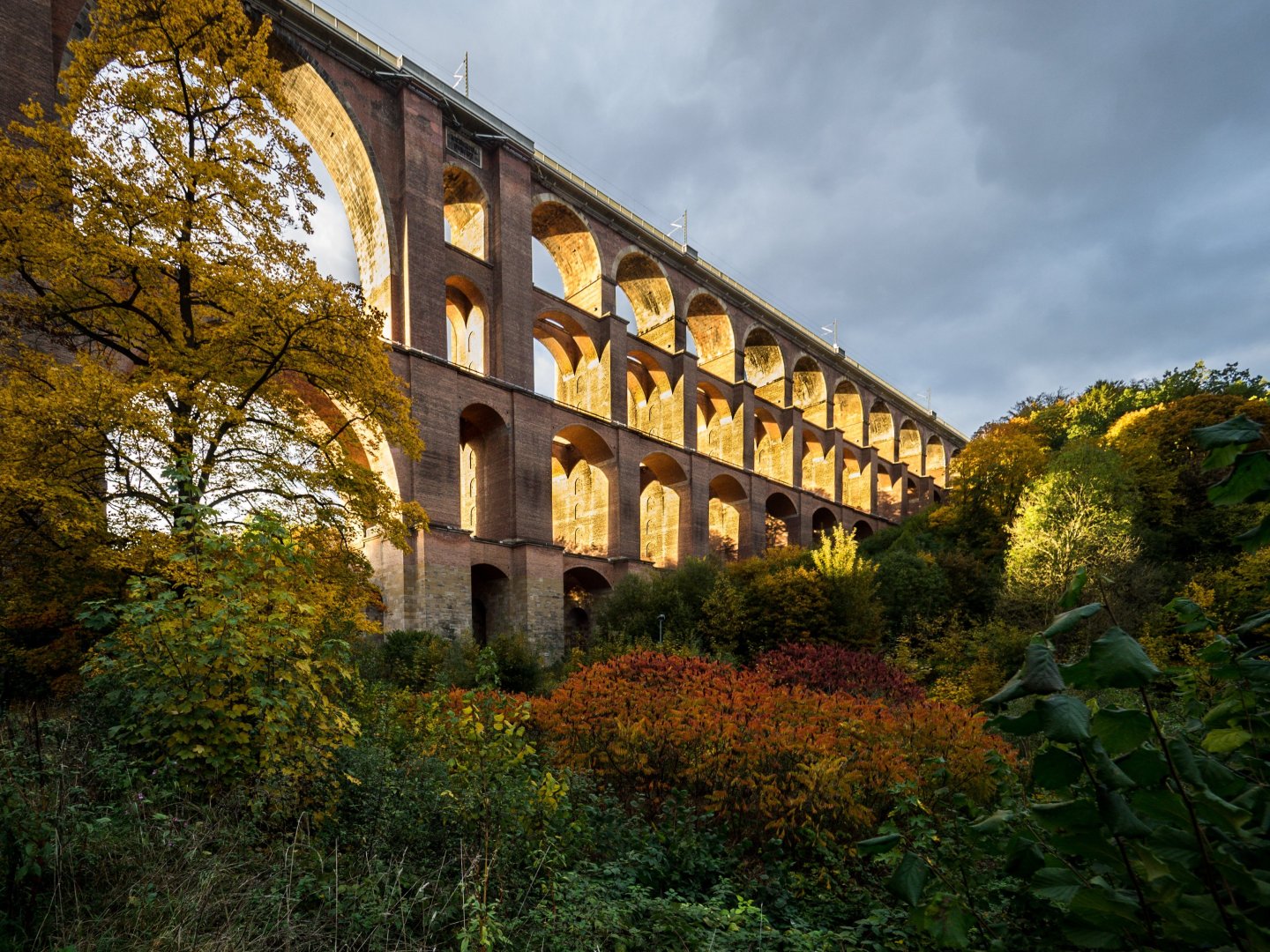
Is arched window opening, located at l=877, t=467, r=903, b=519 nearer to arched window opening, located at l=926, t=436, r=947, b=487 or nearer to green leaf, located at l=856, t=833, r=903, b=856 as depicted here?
arched window opening, located at l=926, t=436, r=947, b=487

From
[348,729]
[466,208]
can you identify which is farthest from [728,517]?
[348,729]

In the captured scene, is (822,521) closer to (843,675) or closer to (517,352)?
(517,352)

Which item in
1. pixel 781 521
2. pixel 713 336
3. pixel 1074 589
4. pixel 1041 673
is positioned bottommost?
pixel 1041 673

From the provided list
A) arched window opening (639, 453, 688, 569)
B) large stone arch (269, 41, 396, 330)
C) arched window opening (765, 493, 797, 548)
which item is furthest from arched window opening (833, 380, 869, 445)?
large stone arch (269, 41, 396, 330)

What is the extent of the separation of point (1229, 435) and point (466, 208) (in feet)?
79.8

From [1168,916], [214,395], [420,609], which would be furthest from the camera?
[420,609]

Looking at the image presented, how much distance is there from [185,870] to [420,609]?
14636 millimetres

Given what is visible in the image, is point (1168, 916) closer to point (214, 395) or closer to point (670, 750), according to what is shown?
point (670, 750)

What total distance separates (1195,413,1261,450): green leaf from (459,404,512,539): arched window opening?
2030 cm

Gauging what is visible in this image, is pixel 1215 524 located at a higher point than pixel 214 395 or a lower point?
lower

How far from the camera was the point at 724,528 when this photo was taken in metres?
32.1

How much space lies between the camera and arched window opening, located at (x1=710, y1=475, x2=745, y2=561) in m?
31.0

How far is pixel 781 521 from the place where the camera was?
3509 centimetres

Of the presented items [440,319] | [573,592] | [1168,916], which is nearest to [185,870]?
[1168,916]
